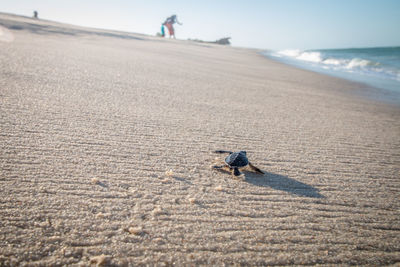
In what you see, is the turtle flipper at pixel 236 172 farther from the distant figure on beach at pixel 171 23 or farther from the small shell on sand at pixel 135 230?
the distant figure on beach at pixel 171 23

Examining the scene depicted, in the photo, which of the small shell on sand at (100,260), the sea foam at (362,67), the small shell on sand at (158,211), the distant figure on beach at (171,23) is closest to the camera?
the small shell on sand at (100,260)

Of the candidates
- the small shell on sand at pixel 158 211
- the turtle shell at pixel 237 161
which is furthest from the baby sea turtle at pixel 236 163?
the small shell on sand at pixel 158 211

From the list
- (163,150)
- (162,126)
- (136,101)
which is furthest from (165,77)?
(163,150)

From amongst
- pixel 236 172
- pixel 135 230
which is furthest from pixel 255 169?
pixel 135 230

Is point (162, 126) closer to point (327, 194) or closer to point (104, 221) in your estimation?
point (104, 221)

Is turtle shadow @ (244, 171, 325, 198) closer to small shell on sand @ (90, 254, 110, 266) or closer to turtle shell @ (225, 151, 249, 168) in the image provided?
turtle shell @ (225, 151, 249, 168)

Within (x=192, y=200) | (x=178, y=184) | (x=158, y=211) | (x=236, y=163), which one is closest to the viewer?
(x=158, y=211)

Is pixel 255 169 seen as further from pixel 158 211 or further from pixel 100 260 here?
pixel 100 260
